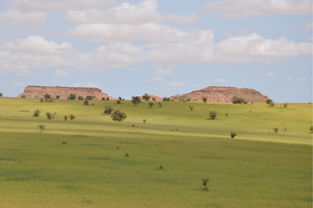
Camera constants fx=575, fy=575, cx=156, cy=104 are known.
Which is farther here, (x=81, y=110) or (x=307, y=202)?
(x=81, y=110)

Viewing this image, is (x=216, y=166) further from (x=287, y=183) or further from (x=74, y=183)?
(x=74, y=183)

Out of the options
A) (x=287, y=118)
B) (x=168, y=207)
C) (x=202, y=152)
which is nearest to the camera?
(x=168, y=207)

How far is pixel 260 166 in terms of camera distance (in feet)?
115

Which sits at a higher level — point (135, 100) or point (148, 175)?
point (135, 100)

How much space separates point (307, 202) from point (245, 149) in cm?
2740

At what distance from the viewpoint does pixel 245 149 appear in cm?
4888

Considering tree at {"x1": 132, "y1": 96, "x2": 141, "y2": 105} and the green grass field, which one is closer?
the green grass field

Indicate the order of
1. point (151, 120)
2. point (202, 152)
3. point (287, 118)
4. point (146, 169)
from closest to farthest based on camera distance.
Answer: point (146, 169) → point (202, 152) → point (151, 120) → point (287, 118)

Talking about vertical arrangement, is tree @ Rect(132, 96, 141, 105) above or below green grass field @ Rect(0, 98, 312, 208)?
above

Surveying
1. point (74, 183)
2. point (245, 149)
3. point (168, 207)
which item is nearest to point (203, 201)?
point (168, 207)

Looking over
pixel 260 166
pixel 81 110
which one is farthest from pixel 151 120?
pixel 260 166

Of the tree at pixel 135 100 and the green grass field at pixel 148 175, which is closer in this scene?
the green grass field at pixel 148 175

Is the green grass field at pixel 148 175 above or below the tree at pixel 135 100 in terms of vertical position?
below

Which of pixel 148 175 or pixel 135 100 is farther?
pixel 135 100
